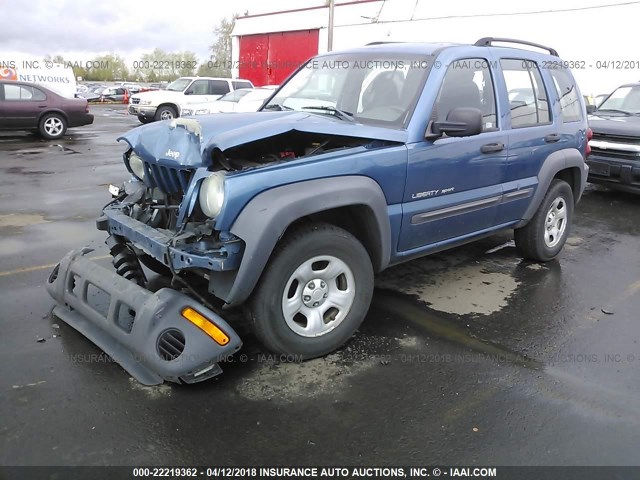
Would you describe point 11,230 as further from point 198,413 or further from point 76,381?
point 198,413

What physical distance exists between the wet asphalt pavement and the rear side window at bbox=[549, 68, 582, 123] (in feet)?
5.32

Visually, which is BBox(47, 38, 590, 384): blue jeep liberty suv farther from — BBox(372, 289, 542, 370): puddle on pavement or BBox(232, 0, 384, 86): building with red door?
BBox(232, 0, 384, 86): building with red door

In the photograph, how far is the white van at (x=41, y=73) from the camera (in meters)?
22.5

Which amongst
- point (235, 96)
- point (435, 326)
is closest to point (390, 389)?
point (435, 326)

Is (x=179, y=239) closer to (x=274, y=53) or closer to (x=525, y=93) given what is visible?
(x=525, y=93)

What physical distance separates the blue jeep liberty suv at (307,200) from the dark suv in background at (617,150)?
13.6 feet

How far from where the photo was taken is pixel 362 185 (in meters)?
3.44

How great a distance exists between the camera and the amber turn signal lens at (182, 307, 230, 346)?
311 centimetres

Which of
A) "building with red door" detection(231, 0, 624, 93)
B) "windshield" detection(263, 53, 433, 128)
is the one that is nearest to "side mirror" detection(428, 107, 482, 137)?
"windshield" detection(263, 53, 433, 128)

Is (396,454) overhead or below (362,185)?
below

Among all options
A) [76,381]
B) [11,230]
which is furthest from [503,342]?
[11,230]

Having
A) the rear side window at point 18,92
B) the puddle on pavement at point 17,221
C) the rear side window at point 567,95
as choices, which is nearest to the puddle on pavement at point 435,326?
the rear side window at point 567,95

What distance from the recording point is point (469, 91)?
169 inches

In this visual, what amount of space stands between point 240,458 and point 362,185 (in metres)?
1.73
